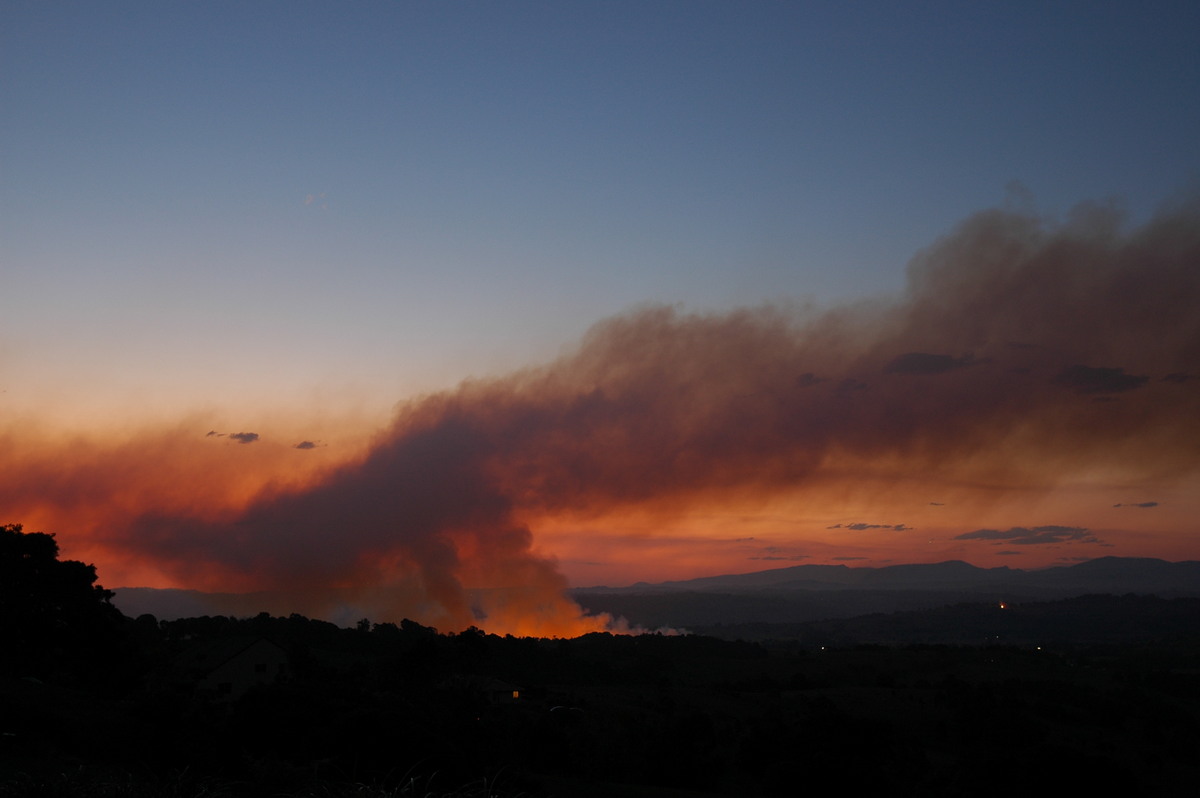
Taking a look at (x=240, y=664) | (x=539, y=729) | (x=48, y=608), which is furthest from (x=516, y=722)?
(x=48, y=608)

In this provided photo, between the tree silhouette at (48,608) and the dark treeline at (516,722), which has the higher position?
the tree silhouette at (48,608)

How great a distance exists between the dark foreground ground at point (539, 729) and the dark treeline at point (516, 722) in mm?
131

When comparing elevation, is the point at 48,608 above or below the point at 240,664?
above

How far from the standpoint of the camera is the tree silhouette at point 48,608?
168 feet

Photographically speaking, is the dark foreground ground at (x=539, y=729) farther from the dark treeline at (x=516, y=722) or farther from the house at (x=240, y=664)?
the house at (x=240, y=664)

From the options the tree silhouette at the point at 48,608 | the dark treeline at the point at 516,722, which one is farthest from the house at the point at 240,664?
the tree silhouette at the point at 48,608

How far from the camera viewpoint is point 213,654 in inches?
2453

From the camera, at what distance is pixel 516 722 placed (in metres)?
44.9

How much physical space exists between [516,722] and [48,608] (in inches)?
1113

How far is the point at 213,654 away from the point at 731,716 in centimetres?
3683

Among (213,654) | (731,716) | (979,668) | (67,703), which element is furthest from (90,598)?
(979,668)

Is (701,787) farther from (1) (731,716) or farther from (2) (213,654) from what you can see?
(2) (213,654)

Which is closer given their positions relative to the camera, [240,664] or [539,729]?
[539,729]

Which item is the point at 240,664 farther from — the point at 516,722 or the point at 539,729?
the point at 539,729
